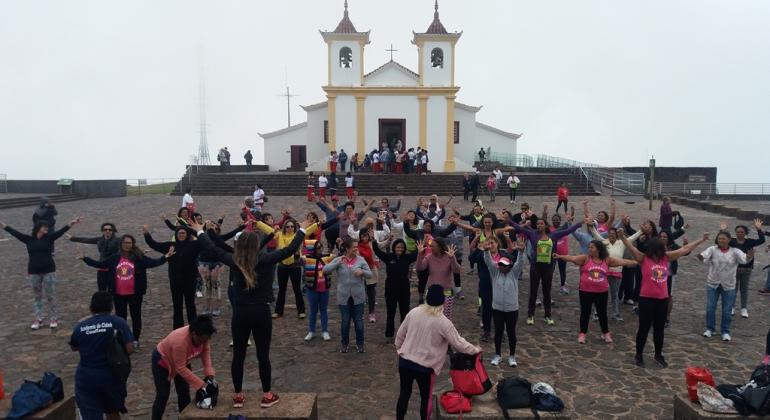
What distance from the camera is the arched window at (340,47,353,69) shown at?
34.2 meters

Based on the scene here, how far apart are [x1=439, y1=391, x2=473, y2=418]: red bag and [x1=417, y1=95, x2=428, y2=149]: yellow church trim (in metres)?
29.9

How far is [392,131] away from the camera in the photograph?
34.5 m

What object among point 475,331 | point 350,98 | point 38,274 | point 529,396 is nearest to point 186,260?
point 38,274

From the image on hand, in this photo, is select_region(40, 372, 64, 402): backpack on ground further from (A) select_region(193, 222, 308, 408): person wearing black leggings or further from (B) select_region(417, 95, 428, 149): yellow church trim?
(B) select_region(417, 95, 428, 149): yellow church trim

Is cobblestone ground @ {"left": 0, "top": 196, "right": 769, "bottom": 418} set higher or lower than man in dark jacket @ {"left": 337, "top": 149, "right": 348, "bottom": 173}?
lower

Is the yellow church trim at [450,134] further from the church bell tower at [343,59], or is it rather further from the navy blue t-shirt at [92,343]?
the navy blue t-shirt at [92,343]

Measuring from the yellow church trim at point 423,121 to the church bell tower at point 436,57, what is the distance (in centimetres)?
102

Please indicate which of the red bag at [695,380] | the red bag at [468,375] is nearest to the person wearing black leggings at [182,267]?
the red bag at [468,375]

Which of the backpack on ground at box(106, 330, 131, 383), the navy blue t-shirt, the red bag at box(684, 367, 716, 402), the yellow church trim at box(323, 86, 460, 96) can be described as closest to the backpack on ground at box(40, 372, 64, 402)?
the navy blue t-shirt

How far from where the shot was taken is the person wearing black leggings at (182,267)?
24.4 ft

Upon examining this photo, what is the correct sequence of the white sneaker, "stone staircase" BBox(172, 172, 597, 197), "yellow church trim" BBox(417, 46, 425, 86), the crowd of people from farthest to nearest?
"yellow church trim" BBox(417, 46, 425, 86), the crowd of people, "stone staircase" BBox(172, 172, 597, 197), the white sneaker

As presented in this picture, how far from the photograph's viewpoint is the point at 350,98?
34062 millimetres

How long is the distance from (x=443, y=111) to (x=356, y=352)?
28.2m

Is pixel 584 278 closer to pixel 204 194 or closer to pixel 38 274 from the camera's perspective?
pixel 38 274
